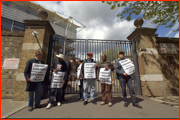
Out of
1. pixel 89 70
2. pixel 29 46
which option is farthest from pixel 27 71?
pixel 89 70

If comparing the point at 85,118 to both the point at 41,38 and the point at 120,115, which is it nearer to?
the point at 120,115

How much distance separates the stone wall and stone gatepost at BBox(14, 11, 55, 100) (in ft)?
1.60

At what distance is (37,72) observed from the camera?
2.88 metres

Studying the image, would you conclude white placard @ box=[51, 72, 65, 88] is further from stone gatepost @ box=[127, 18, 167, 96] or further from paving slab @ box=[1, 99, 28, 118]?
stone gatepost @ box=[127, 18, 167, 96]

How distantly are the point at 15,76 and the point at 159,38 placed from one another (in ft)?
26.9

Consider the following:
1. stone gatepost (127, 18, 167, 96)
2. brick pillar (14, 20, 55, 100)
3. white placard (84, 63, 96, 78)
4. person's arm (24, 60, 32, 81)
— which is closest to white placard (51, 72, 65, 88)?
person's arm (24, 60, 32, 81)

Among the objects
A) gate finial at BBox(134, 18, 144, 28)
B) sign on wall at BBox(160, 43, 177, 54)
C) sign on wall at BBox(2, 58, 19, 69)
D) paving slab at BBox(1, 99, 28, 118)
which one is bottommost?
paving slab at BBox(1, 99, 28, 118)

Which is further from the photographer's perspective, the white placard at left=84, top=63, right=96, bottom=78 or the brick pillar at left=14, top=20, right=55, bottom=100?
the brick pillar at left=14, top=20, right=55, bottom=100

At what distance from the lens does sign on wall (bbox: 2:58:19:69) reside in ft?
14.0

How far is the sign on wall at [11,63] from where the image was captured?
426cm

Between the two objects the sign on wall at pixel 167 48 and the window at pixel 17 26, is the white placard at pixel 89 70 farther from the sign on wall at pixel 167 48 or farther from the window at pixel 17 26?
the window at pixel 17 26

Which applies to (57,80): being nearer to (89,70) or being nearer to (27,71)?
(27,71)

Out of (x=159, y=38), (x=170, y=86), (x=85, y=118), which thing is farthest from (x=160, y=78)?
(x=85, y=118)

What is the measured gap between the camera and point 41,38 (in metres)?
4.29
